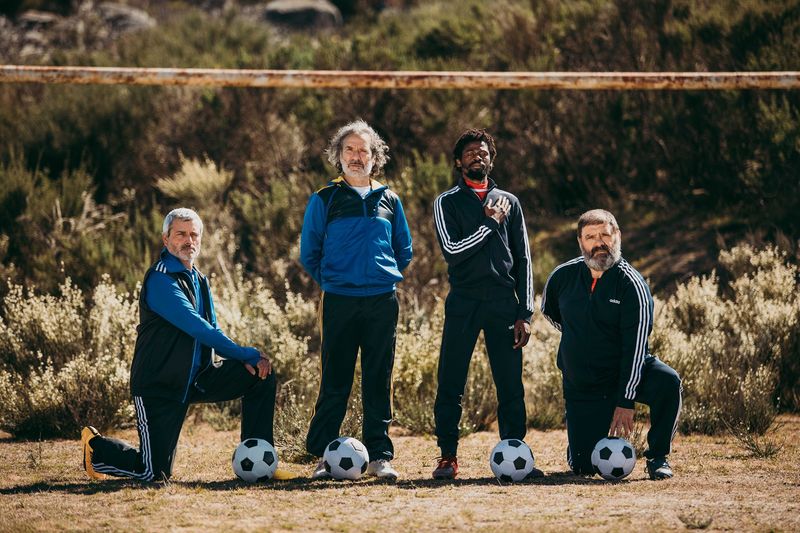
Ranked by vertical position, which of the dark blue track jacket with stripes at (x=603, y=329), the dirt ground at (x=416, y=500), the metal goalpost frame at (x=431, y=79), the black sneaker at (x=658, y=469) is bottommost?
the dirt ground at (x=416, y=500)

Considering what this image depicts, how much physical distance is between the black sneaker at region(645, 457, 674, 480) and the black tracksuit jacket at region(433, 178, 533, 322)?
1.11 meters

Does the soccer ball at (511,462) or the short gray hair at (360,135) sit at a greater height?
the short gray hair at (360,135)

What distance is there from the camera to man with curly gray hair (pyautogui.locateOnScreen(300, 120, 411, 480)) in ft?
20.6

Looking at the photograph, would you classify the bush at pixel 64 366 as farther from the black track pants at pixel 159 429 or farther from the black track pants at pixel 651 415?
the black track pants at pixel 651 415

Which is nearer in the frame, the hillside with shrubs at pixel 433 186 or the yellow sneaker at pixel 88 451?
the yellow sneaker at pixel 88 451

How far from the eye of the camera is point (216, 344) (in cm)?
600

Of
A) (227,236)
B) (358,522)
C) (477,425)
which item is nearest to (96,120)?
(227,236)

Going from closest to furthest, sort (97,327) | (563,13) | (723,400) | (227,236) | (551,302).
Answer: (551,302) → (723,400) → (97,327) → (227,236) → (563,13)

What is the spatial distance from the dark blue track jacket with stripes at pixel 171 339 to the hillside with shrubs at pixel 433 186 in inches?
88.6

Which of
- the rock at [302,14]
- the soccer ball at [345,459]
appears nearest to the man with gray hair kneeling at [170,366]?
the soccer ball at [345,459]

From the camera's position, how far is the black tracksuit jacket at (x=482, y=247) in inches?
249

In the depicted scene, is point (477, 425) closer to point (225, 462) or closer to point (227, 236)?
point (225, 462)

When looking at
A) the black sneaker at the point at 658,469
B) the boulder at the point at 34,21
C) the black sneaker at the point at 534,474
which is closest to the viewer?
the black sneaker at the point at 658,469

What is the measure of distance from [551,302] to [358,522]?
2204mm
